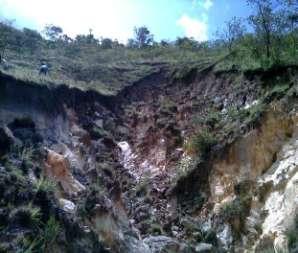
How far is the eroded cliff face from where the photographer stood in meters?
11.6

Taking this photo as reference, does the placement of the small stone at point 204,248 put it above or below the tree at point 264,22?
below

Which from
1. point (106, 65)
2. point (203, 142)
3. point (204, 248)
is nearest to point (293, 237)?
point (204, 248)

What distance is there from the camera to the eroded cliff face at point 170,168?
11.6m

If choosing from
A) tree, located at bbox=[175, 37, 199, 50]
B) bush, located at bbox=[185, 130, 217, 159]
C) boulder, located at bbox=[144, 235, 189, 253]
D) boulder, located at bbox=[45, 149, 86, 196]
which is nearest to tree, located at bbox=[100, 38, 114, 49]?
tree, located at bbox=[175, 37, 199, 50]

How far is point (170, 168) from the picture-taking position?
16.2 m

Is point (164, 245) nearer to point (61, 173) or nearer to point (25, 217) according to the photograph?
point (61, 173)

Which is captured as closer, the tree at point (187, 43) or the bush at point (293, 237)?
the bush at point (293, 237)

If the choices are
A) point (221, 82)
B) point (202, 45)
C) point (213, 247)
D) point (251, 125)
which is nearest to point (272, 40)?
point (221, 82)

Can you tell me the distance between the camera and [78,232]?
Result: 10352 millimetres

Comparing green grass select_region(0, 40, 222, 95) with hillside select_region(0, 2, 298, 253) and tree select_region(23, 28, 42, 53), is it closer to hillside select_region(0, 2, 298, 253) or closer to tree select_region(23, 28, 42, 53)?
hillside select_region(0, 2, 298, 253)

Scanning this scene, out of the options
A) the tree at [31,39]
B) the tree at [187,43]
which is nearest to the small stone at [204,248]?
the tree at [31,39]

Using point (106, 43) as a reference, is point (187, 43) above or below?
below

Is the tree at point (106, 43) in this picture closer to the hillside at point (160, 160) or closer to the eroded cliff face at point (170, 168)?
the hillside at point (160, 160)

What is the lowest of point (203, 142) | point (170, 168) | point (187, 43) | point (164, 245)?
point (164, 245)
